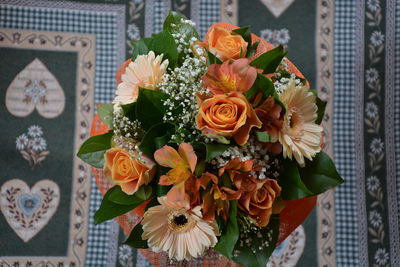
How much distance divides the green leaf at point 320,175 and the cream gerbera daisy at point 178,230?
0.20m

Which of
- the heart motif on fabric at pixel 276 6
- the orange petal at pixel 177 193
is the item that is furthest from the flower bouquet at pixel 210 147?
the heart motif on fabric at pixel 276 6

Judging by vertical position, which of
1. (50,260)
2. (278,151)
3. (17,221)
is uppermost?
(278,151)

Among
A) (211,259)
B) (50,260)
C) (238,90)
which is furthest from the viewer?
(50,260)

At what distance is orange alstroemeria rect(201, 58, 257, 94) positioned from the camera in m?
0.73

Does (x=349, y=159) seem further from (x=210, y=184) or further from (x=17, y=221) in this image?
(x=17, y=221)

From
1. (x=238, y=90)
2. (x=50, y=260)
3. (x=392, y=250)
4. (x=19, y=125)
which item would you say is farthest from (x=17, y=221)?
(x=392, y=250)

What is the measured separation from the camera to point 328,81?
58.0 inches

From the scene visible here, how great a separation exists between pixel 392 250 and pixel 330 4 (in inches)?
31.0

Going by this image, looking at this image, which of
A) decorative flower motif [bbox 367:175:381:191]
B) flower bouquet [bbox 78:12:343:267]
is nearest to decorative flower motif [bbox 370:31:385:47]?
decorative flower motif [bbox 367:175:381:191]

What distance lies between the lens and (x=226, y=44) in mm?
817

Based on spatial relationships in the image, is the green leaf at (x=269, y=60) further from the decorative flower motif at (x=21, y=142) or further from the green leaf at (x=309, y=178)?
the decorative flower motif at (x=21, y=142)

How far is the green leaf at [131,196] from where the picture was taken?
0.79m

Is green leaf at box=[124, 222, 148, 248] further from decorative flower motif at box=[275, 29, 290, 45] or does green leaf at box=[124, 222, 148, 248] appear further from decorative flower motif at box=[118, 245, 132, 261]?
decorative flower motif at box=[275, 29, 290, 45]

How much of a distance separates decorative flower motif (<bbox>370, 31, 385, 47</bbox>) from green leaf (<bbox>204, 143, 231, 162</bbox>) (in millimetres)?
931
